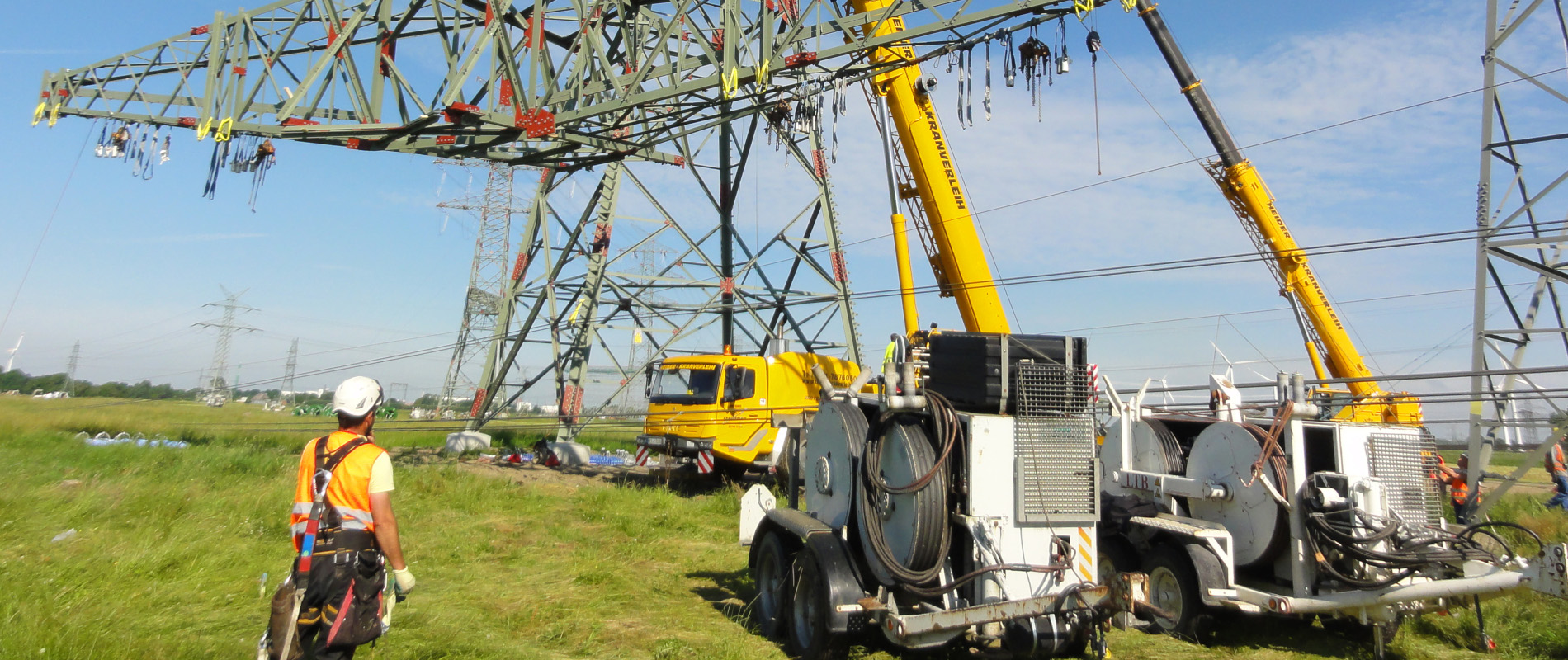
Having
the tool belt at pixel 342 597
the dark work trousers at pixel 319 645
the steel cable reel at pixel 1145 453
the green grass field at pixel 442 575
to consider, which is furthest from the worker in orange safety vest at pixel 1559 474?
the dark work trousers at pixel 319 645

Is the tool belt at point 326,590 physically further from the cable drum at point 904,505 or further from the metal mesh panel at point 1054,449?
the metal mesh panel at point 1054,449

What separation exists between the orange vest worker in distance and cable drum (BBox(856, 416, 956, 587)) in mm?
2923

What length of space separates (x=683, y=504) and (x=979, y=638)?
9.38m

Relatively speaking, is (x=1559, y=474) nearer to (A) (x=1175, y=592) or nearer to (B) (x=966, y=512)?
(A) (x=1175, y=592)

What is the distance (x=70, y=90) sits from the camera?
1347 cm

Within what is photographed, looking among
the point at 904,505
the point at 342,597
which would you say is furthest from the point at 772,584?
the point at 342,597

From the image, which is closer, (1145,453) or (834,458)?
(834,458)

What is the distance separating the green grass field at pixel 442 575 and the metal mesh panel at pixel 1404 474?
3.45 feet

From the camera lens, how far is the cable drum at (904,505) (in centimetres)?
536

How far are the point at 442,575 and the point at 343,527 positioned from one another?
5.01 meters

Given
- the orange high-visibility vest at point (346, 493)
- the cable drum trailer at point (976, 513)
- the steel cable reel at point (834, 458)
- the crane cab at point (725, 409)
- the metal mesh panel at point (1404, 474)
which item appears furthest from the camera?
the crane cab at point (725, 409)

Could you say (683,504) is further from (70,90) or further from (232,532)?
(70,90)

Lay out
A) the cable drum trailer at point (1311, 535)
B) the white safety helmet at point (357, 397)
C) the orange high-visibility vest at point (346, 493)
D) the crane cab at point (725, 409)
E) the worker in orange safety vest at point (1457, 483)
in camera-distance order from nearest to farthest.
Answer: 1. the orange high-visibility vest at point (346, 493)
2. the white safety helmet at point (357, 397)
3. the cable drum trailer at point (1311, 535)
4. the worker in orange safety vest at point (1457, 483)
5. the crane cab at point (725, 409)

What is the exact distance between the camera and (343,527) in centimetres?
385
